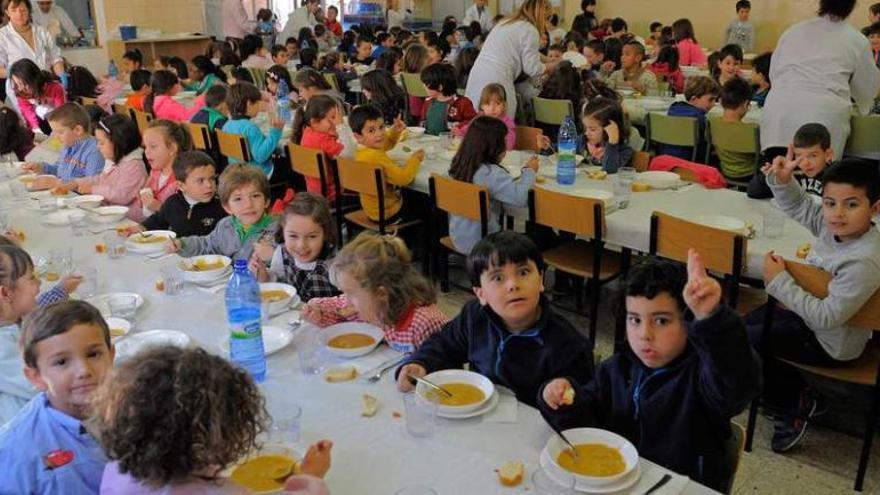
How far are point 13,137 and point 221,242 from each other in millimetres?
3735

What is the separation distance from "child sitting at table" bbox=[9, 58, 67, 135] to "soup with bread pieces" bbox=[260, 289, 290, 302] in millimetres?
5282

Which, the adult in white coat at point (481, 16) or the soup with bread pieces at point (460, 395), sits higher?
the adult in white coat at point (481, 16)

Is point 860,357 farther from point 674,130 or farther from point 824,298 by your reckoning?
point 674,130

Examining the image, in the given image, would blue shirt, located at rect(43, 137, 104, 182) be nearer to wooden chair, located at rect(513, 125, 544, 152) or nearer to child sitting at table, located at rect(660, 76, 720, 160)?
wooden chair, located at rect(513, 125, 544, 152)

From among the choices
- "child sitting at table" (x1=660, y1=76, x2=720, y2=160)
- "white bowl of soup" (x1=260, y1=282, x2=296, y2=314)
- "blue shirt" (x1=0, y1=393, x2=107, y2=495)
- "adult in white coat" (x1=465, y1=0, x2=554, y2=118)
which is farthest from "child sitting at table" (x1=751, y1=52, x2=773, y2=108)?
"blue shirt" (x1=0, y1=393, x2=107, y2=495)

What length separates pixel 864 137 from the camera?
577 cm

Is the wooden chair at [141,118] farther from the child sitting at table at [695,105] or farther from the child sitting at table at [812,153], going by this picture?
the child sitting at table at [812,153]

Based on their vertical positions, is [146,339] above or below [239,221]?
below

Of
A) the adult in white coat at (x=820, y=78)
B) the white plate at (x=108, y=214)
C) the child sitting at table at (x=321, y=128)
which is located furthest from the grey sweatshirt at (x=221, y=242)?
the adult in white coat at (x=820, y=78)

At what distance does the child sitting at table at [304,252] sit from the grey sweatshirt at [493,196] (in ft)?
4.21

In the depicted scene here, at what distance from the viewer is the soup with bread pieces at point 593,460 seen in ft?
6.08

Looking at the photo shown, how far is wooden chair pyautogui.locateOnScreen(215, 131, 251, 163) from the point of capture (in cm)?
582

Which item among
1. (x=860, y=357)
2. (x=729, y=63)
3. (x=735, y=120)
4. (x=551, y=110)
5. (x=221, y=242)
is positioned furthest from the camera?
(x=729, y=63)

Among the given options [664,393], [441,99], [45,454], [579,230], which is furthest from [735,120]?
[45,454]
